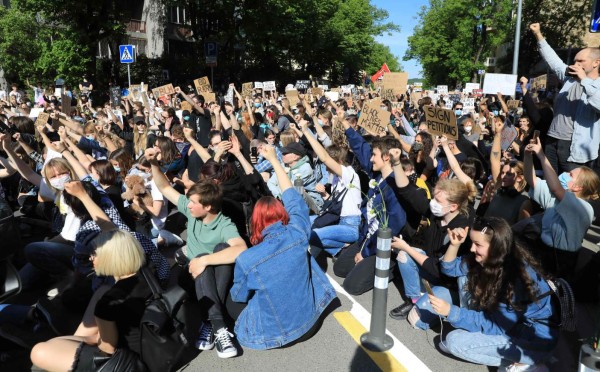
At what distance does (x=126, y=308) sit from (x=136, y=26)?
41494 mm

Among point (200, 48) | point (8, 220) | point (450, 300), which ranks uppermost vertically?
point (200, 48)

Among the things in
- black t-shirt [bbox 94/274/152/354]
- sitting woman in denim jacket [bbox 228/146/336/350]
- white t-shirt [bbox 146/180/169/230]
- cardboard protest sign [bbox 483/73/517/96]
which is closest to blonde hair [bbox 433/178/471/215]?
sitting woman in denim jacket [bbox 228/146/336/350]

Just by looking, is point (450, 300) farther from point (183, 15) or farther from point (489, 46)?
point (489, 46)

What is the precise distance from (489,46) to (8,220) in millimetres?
49044

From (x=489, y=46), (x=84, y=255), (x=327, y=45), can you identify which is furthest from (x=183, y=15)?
(x=84, y=255)

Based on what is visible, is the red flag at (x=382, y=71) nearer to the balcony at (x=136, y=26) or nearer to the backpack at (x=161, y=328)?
the backpack at (x=161, y=328)

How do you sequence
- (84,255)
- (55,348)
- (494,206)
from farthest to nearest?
1. (494,206)
2. (84,255)
3. (55,348)

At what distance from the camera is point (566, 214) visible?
4.18 metres

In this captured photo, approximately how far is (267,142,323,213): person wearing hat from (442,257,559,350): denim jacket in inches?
138

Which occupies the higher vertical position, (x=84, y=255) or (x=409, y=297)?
(x=84, y=255)

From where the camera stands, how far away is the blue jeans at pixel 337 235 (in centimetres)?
598

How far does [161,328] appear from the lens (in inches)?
126

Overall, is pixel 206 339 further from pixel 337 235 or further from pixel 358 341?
pixel 337 235

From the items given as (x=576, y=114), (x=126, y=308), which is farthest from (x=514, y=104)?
(x=126, y=308)
